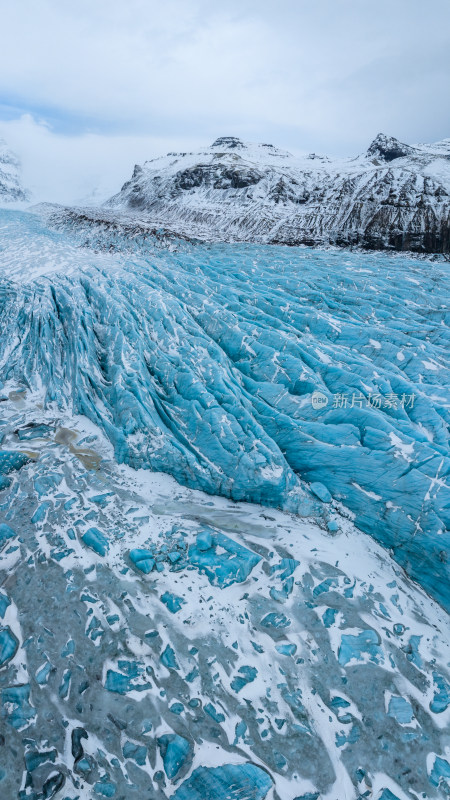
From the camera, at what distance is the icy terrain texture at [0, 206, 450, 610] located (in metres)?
6.55

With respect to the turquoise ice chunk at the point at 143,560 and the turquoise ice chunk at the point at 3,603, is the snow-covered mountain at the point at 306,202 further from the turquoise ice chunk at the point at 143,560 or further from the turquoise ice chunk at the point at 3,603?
the turquoise ice chunk at the point at 3,603

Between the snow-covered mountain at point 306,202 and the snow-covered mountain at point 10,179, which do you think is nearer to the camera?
the snow-covered mountain at point 306,202

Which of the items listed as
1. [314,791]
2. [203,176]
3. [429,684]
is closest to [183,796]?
[314,791]

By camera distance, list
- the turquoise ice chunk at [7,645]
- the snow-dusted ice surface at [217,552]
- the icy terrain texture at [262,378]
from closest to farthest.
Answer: the snow-dusted ice surface at [217,552], the turquoise ice chunk at [7,645], the icy terrain texture at [262,378]

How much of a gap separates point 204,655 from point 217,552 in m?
1.41

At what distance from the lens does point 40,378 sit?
916 cm

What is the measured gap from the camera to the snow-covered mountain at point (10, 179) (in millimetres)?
75250

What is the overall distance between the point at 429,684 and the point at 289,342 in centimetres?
724

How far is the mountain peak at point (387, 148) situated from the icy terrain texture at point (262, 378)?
42821 mm

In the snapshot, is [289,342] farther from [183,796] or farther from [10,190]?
[10,190]

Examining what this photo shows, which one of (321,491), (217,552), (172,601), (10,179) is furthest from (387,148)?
(10,179)

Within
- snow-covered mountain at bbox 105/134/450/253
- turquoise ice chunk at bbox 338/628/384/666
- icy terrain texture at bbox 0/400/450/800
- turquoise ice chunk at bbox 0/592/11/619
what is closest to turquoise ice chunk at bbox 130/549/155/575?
icy terrain texture at bbox 0/400/450/800

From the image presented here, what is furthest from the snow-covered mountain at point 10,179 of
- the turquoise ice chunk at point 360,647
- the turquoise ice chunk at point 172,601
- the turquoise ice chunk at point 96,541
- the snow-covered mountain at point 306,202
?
the turquoise ice chunk at point 360,647

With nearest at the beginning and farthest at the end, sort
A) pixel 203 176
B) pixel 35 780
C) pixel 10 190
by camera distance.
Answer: pixel 35 780, pixel 203 176, pixel 10 190
